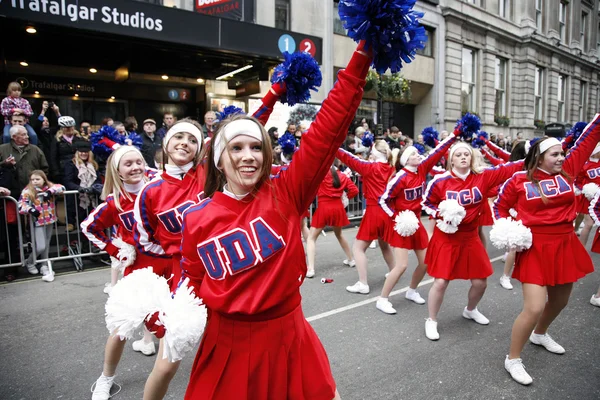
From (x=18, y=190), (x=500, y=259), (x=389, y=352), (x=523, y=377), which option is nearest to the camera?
(x=523, y=377)

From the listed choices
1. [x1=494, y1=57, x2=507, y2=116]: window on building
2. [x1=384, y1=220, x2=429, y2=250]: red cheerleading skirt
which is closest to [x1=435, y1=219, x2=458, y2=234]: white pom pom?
[x1=384, y1=220, x2=429, y2=250]: red cheerleading skirt

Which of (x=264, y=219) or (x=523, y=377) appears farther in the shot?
(x=523, y=377)

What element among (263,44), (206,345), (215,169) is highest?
(263,44)

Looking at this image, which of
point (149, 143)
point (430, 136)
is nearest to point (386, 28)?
point (430, 136)

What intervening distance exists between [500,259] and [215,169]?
662cm

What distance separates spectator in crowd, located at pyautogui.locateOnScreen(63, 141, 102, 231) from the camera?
23.4 feet

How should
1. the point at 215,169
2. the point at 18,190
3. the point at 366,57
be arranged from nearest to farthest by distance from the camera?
the point at 366,57 → the point at 215,169 → the point at 18,190

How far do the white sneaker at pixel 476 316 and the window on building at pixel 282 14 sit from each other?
1235 cm

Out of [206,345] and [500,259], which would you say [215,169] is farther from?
[500,259]

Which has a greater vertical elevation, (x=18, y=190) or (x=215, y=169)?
(x=215, y=169)

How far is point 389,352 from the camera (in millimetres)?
3885

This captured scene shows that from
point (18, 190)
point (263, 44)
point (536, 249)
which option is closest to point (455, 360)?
point (536, 249)

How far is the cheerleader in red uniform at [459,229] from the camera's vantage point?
4.18 metres

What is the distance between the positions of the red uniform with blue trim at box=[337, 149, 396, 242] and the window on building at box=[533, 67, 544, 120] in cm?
2620
